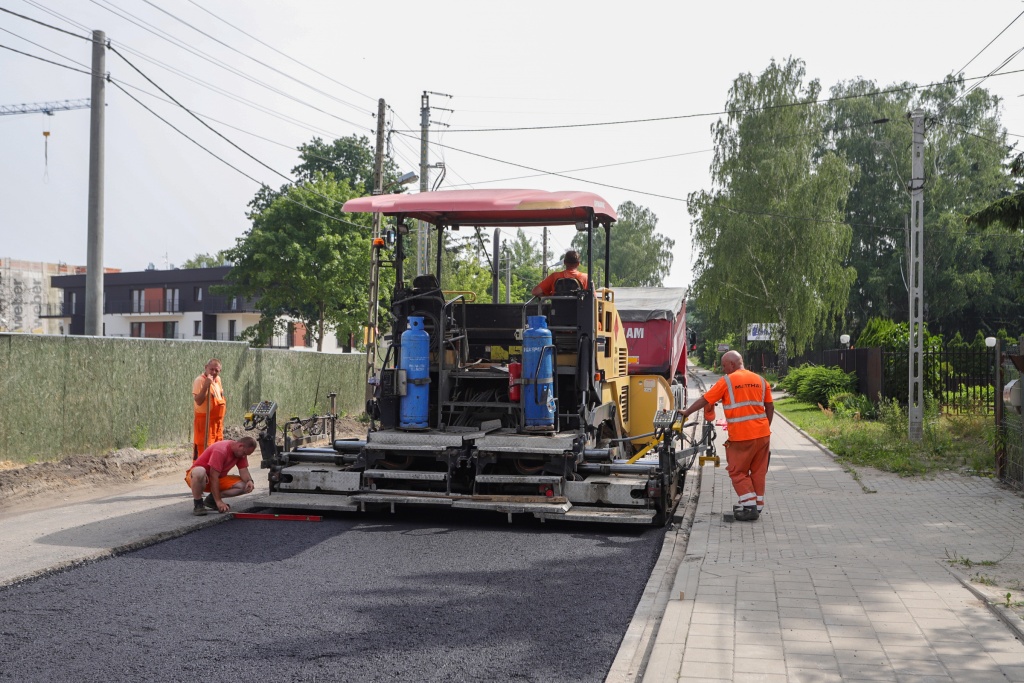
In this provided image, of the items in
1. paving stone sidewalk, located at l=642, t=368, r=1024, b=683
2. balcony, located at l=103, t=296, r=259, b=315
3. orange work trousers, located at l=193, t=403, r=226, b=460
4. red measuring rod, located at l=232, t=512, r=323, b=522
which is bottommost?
red measuring rod, located at l=232, t=512, r=323, b=522

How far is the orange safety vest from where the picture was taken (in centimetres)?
932

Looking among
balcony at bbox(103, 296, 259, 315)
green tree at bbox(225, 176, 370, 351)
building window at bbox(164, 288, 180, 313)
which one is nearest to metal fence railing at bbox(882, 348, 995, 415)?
green tree at bbox(225, 176, 370, 351)

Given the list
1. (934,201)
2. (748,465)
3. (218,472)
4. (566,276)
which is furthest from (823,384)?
(934,201)

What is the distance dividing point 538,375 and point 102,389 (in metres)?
7.79

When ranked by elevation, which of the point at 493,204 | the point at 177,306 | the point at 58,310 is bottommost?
the point at 493,204

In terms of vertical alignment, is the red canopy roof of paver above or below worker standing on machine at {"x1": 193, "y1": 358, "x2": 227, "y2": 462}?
above

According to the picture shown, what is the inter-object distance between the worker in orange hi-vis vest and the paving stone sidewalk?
260 mm

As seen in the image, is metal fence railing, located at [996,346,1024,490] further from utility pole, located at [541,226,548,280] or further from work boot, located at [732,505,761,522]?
utility pole, located at [541,226,548,280]

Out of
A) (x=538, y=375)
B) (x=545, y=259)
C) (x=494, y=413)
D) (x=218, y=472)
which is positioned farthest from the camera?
(x=545, y=259)

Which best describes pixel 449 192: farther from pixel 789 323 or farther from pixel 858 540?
pixel 789 323

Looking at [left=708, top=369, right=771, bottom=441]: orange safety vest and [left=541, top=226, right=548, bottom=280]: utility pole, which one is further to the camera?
[left=541, top=226, right=548, bottom=280]: utility pole

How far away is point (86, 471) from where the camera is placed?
12.6 m

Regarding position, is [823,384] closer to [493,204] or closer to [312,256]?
[312,256]

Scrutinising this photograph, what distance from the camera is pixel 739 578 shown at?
6723 mm
